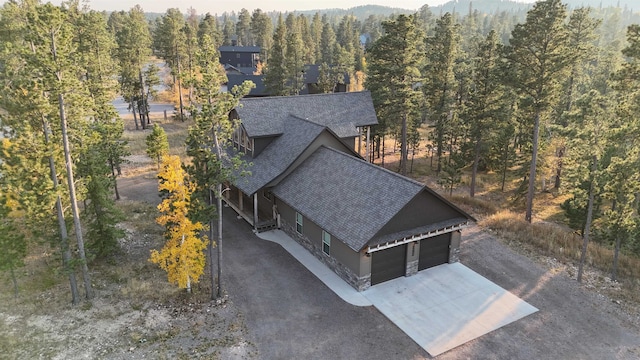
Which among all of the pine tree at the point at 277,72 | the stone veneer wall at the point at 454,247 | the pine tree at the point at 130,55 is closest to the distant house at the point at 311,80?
the pine tree at the point at 277,72

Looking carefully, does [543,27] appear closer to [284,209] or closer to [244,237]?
[284,209]

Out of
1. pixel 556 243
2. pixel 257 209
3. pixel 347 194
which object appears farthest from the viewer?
pixel 257 209

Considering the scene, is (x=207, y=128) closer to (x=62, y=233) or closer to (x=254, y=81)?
(x=62, y=233)

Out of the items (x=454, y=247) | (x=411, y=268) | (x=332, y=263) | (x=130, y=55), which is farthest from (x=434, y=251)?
(x=130, y=55)

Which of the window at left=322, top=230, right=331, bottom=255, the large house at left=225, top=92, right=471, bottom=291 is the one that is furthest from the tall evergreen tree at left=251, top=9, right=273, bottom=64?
the window at left=322, top=230, right=331, bottom=255

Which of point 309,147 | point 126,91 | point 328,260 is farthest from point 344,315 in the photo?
point 126,91

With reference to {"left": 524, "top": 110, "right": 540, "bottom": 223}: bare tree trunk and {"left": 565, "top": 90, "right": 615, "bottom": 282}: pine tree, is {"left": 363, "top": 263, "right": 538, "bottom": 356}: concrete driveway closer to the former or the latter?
{"left": 565, "top": 90, "right": 615, "bottom": 282}: pine tree
